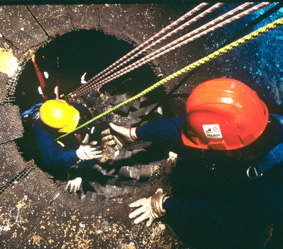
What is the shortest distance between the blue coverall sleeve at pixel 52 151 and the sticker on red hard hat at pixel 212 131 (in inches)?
97.0

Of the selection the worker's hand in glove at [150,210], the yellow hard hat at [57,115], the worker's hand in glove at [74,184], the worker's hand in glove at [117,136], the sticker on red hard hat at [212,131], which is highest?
the yellow hard hat at [57,115]

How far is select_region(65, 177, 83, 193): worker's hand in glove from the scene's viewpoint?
4269 millimetres

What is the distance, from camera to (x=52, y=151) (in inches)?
132

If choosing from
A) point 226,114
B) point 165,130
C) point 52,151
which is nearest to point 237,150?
point 226,114

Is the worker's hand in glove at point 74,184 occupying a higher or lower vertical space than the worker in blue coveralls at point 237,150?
lower

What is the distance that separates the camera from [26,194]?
8.59 feet

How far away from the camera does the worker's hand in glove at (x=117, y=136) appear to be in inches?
145

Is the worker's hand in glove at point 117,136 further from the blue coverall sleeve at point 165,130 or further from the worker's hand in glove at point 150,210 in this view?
the worker's hand in glove at point 150,210

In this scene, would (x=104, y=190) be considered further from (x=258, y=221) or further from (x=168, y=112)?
(x=258, y=221)

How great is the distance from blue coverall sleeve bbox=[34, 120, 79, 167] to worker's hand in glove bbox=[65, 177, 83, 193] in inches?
42.3

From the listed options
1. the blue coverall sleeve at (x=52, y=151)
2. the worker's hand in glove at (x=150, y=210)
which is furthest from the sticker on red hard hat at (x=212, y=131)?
the blue coverall sleeve at (x=52, y=151)

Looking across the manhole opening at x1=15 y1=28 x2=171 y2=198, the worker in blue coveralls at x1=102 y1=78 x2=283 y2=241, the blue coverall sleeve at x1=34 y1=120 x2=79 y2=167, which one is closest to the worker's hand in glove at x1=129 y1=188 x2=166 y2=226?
the worker in blue coveralls at x1=102 y1=78 x2=283 y2=241

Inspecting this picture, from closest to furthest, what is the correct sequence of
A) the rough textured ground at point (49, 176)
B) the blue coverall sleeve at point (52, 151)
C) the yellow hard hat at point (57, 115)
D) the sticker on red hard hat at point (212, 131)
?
1. the sticker on red hard hat at point (212, 131)
2. the rough textured ground at point (49, 176)
3. the blue coverall sleeve at point (52, 151)
4. the yellow hard hat at point (57, 115)

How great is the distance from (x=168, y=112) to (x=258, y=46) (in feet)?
7.42
